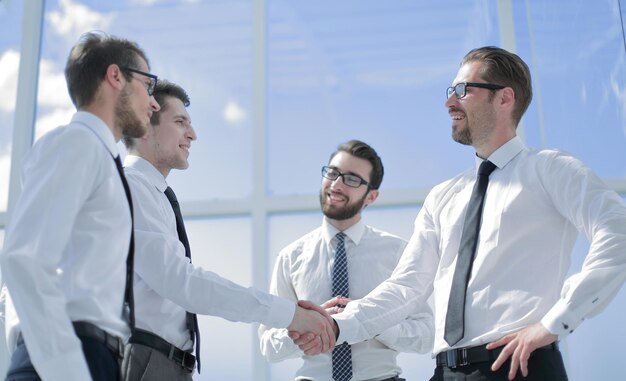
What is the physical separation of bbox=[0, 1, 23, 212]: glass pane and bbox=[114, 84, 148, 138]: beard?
11.8 feet

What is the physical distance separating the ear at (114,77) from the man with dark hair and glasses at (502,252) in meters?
1.16

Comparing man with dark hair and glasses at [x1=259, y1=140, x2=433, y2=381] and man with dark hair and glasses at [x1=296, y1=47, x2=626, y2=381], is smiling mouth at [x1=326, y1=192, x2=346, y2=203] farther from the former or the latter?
man with dark hair and glasses at [x1=296, y1=47, x2=626, y2=381]

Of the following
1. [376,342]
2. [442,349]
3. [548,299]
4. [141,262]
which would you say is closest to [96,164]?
[141,262]

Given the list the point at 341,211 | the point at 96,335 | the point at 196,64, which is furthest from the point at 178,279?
the point at 196,64

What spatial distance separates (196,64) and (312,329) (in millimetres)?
3275

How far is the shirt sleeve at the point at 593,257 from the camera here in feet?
6.93

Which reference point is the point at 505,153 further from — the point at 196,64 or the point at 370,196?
the point at 196,64

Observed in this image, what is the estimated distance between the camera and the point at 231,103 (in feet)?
18.0

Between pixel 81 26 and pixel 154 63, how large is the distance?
649mm

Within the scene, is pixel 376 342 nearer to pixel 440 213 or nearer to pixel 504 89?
pixel 440 213

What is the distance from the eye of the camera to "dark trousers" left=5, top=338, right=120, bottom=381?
1.85 meters

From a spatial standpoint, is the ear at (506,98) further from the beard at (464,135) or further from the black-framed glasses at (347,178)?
the black-framed glasses at (347,178)

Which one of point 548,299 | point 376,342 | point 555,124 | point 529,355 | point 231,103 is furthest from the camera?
point 231,103

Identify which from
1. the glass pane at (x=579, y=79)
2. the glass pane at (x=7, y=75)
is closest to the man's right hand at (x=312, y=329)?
the glass pane at (x=579, y=79)
